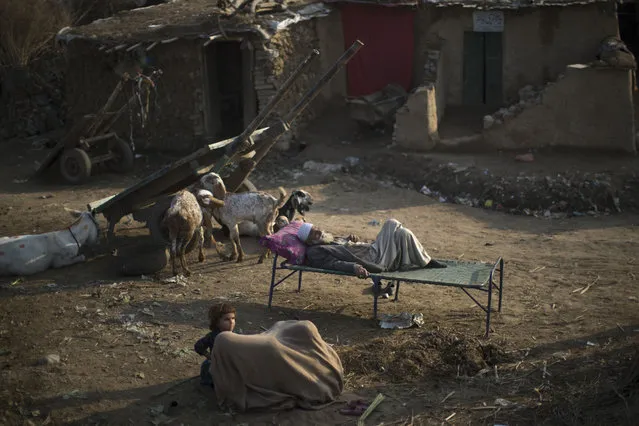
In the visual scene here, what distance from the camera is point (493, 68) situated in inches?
675

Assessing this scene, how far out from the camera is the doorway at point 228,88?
16688mm

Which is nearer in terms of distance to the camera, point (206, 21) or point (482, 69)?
point (206, 21)

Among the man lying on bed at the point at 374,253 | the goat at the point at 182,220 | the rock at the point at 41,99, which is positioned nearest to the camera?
the man lying on bed at the point at 374,253

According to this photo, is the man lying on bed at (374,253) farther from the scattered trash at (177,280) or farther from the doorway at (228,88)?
the doorway at (228,88)

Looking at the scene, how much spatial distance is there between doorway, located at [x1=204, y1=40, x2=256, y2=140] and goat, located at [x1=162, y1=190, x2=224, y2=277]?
6.72 meters

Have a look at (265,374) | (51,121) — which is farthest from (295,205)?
(51,121)

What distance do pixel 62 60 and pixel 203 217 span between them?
11987mm

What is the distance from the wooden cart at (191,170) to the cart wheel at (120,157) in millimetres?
4821

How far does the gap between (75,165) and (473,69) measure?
865 centimetres

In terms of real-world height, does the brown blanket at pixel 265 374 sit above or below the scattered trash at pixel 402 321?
above

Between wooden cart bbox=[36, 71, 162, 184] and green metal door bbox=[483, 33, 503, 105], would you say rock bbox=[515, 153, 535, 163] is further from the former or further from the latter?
wooden cart bbox=[36, 71, 162, 184]


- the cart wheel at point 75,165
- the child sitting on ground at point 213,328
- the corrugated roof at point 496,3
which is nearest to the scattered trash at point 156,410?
the child sitting on ground at point 213,328

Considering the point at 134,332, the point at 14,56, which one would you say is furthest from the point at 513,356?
the point at 14,56

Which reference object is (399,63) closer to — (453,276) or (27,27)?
(27,27)
